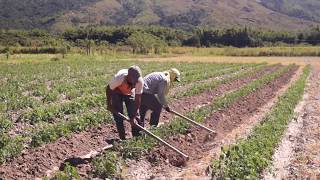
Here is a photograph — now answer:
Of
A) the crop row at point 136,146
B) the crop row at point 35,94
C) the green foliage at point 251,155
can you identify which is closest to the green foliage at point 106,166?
the crop row at point 136,146

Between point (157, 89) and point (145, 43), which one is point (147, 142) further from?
point (145, 43)

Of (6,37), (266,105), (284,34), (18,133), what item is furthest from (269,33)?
(18,133)

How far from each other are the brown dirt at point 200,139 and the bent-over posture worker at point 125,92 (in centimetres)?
88

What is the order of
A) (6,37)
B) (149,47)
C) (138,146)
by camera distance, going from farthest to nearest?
(6,37) < (149,47) < (138,146)

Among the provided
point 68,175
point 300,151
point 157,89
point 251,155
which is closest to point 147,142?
point 157,89

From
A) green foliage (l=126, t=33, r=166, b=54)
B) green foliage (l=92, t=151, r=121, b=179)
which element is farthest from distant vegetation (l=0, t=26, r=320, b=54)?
green foliage (l=92, t=151, r=121, b=179)

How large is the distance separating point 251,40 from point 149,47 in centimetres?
2065

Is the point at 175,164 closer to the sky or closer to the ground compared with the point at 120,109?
closer to the ground

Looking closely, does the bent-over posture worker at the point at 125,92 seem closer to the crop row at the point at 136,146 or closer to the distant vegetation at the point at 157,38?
the crop row at the point at 136,146

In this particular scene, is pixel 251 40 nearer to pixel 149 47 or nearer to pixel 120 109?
pixel 149 47

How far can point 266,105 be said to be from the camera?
17656mm

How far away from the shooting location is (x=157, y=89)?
10.5 meters

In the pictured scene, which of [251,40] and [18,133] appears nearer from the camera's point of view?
[18,133]

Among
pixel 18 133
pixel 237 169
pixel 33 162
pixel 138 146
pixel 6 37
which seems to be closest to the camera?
pixel 237 169
